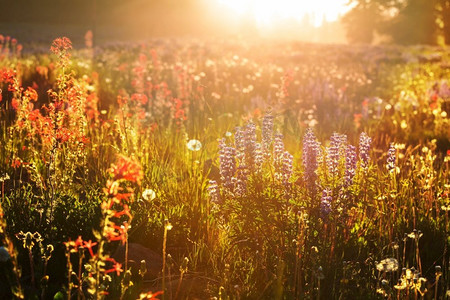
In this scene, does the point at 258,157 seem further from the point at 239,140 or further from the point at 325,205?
the point at 325,205

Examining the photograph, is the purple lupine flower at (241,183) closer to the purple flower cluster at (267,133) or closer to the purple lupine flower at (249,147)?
the purple lupine flower at (249,147)

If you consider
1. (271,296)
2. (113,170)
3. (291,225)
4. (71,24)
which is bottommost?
(271,296)

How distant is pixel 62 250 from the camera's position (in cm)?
306

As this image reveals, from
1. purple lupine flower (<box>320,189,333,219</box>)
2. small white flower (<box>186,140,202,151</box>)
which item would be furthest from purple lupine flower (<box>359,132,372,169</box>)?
small white flower (<box>186,140,202,151</box>)

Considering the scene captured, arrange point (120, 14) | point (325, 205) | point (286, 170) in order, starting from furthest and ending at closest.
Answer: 1. point (120, 14)
2. point (286, 170)
3. point (325, 205)

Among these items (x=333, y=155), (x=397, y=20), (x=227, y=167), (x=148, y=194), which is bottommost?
(x=148, y=194)

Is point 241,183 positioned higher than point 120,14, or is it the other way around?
point 120,14

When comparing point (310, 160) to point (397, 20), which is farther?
point (397, 20)

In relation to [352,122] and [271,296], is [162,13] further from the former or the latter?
[271,296]

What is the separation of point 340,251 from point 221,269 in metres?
0.75

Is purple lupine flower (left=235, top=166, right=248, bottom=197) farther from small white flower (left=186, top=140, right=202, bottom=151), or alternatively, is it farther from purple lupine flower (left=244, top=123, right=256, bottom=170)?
small white flower (left=186, top=140, right=202, bottom=151)

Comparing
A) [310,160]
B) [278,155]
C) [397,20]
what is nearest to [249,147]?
[278,155]

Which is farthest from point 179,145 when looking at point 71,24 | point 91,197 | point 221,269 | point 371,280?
point 71,24

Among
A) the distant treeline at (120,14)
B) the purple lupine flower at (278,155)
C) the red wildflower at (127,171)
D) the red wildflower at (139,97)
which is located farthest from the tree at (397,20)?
the red wildflower at (127,171)
